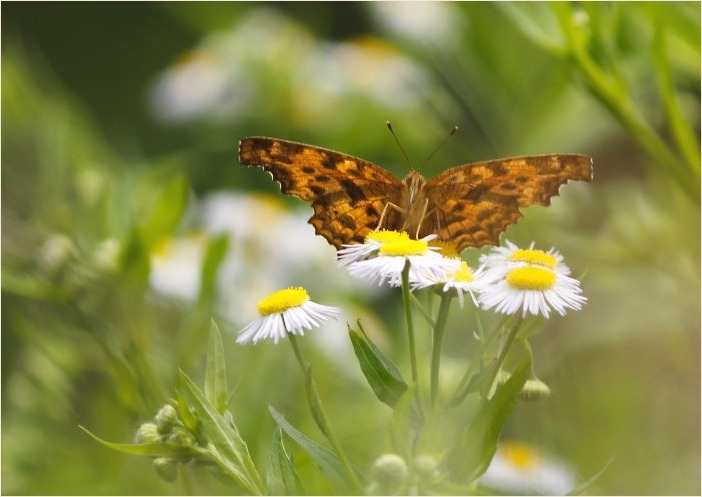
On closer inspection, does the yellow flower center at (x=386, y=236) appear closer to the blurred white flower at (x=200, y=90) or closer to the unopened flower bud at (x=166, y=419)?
the unopened flower bud at (x=166, y=419)

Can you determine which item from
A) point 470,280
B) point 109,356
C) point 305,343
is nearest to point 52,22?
point 305,343

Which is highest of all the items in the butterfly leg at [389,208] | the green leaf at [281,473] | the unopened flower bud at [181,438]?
the butterfly leg at [389,208]

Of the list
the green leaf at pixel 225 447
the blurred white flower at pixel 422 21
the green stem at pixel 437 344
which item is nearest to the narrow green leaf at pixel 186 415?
the green leaf at pixel 225 447

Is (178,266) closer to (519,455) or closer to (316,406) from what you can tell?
Answer: (519,455)

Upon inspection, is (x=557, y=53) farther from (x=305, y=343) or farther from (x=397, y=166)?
(x=397, y=166)

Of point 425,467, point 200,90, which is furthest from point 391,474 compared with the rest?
point 200,90

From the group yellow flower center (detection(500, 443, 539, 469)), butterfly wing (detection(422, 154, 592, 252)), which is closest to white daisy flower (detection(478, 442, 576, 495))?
yellow flower center (detection(500, 443, 539, 469))

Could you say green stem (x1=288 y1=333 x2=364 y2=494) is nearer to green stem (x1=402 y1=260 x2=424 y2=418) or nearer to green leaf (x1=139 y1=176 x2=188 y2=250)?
green stem (x1=402 y1=260 x2=424 y2=418)
